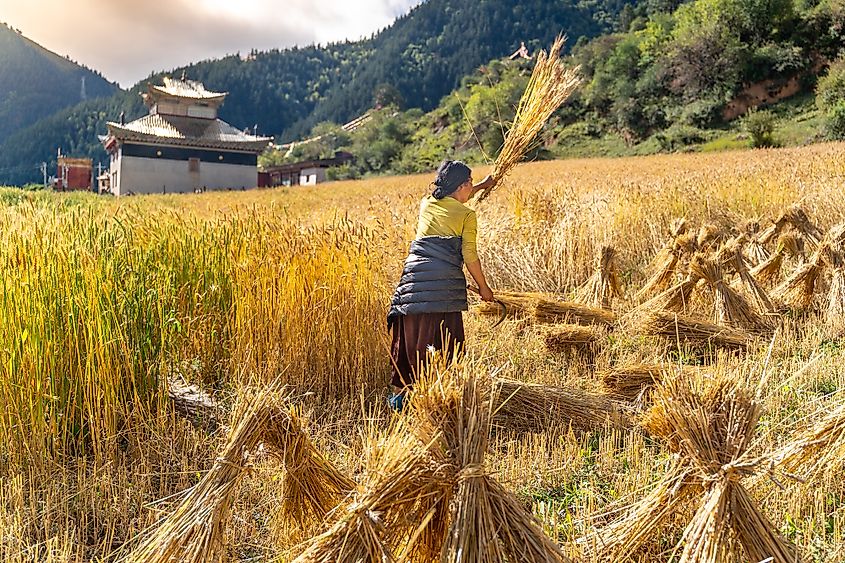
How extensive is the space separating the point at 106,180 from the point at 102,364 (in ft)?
158

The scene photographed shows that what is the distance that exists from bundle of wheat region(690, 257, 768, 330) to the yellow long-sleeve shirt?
6.69ft

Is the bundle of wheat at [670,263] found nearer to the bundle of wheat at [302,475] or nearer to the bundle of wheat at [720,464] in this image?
the bundle of wheat at [720,464]

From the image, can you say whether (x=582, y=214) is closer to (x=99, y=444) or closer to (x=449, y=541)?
(x=99, y=444)

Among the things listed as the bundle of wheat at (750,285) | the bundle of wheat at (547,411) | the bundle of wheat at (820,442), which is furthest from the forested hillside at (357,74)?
the bundle of wheat at (820,442)

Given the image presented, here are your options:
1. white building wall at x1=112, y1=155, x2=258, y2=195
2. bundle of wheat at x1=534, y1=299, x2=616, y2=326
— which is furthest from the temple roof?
bundle of wheat at x1=534, y1=299, x2=616, y2=326

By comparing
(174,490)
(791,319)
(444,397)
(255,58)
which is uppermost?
(255,58)

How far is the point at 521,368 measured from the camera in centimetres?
373

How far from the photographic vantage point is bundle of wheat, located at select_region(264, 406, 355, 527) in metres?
1.68

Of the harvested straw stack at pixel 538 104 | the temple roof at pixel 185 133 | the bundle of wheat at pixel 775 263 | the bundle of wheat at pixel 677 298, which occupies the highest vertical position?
the temple roof at pixel 185 133

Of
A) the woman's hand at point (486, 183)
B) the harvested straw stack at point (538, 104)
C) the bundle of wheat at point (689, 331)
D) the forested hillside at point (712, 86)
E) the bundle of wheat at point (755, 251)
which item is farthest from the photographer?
the forested hillside at point (712, 86)

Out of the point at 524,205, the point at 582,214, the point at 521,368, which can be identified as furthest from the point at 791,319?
the point at 524,205

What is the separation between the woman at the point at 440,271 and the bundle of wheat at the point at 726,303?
6.59 ft

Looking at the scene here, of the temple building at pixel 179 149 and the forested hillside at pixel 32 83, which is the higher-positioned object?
the forested hillside at pixel 32 83

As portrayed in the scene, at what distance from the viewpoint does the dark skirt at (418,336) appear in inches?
125
